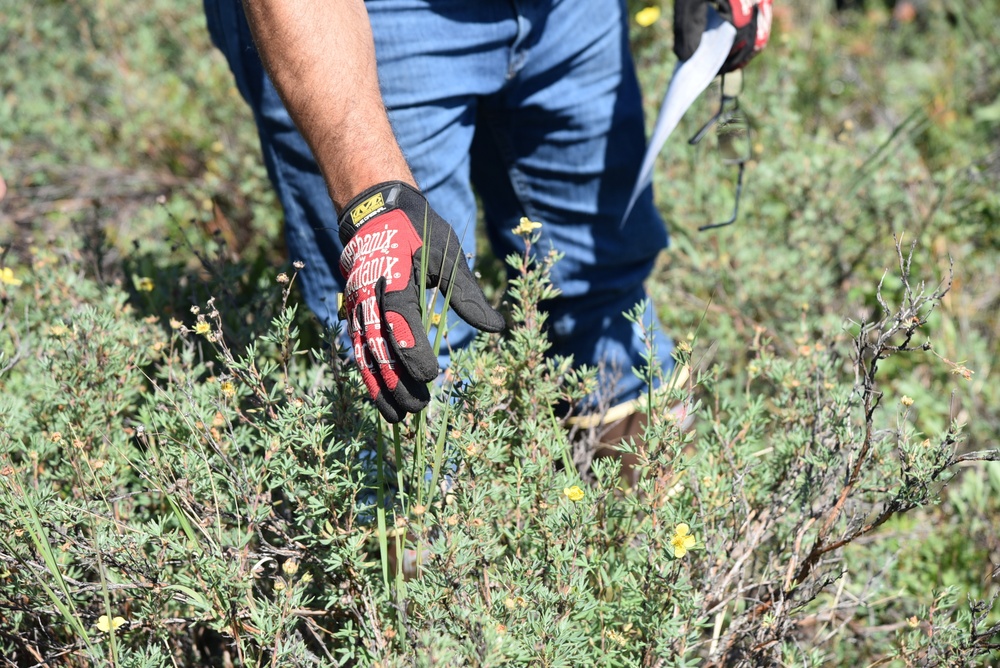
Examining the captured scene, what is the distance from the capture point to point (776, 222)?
3.12 m

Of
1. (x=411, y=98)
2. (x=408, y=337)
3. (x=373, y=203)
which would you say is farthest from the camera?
(x=411, y=98)

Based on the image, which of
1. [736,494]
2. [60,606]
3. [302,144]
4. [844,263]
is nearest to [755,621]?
[736,494]

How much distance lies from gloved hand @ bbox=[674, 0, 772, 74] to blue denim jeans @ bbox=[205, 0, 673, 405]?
0.60 feet

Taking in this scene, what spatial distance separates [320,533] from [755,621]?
2.62ft

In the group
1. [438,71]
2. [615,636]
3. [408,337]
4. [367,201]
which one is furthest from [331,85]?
[615,636]

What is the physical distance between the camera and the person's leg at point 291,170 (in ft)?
6.21

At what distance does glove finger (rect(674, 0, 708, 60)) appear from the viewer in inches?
81.7

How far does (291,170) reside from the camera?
6.46 feet

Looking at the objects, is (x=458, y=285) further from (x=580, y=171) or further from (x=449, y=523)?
(x=580, y=171)

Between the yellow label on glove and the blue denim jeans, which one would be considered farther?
the blue denim jeans

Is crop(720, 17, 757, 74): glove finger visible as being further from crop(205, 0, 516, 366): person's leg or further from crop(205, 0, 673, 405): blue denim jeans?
crop(205, 0, 516, 366): person's leg

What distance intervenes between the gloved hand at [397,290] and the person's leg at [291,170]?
1.20 feet

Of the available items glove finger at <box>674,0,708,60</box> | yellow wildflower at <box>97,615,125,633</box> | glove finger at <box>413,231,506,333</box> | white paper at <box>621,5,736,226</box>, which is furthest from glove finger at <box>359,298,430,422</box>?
glove finger at <box>674,0,708,60</box>

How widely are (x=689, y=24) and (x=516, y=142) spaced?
0.49m
